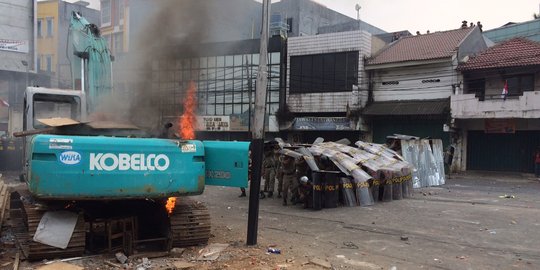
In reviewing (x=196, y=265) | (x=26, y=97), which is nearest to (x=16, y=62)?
(x=26, y=97)

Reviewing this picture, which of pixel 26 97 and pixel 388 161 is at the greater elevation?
pixel 26 97

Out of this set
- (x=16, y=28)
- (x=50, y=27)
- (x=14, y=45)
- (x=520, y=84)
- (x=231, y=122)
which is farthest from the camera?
(x=50, y=27)

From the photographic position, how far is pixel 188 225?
6105 mm

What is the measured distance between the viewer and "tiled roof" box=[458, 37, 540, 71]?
22.0 metres

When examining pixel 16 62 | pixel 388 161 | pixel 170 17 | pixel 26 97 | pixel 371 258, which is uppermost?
pixel 16 62

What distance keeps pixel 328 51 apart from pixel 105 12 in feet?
47.1

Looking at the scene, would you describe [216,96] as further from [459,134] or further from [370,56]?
[459,134]

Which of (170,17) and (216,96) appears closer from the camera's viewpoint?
(170,17)

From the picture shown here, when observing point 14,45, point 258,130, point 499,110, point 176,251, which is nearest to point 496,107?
point 499,110

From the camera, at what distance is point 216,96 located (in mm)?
29562

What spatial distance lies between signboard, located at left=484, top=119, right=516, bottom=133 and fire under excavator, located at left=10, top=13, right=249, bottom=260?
21200 mm

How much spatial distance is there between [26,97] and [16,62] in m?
27.3

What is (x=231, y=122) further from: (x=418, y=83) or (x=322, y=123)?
(x=418, y=83)

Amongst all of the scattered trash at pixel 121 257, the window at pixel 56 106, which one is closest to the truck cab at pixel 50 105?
the window at pixel 56 106
